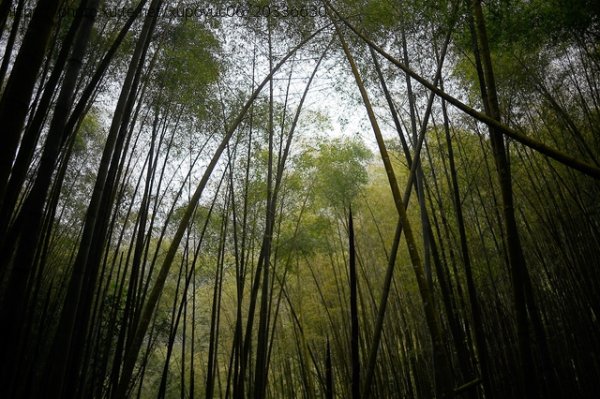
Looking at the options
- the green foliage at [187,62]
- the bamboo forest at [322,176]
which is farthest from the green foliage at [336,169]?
the green foliage at [187,62]

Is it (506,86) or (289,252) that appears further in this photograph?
(289,252)

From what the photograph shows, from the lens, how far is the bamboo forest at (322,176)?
192cm

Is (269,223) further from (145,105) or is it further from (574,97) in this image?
(574,97)

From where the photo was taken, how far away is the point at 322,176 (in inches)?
263

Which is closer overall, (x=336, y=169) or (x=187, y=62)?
(x=187, y=62)

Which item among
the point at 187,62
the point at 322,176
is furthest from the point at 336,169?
the point at 187,62

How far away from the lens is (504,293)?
5.16 m

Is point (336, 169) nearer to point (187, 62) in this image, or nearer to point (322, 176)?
point (322, 176)

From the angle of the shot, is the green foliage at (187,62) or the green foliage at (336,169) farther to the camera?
the green foliage at (336,169)

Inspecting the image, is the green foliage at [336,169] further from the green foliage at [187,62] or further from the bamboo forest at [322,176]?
the green foliage at [187,62]

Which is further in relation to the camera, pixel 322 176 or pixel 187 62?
pixel 322 176

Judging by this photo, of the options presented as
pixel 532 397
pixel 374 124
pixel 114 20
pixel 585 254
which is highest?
pixel 114 20

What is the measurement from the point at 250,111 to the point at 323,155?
2.15 m

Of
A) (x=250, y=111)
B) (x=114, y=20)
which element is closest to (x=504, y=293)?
(x=250, y=111)
